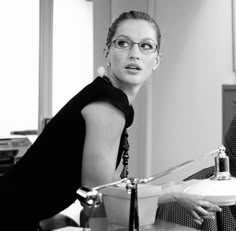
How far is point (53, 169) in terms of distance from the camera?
2.31ft

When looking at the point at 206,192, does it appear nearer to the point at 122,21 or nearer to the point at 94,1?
the point at 122,21

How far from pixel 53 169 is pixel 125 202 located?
234mm

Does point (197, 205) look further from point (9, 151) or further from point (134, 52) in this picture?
point (9, 151)

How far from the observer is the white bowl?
0.49m

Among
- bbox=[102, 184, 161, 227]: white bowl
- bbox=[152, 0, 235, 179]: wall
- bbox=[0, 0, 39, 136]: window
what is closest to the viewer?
bbox=[102, 184, 161, 227]: white bowl

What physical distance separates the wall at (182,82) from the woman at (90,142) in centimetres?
170

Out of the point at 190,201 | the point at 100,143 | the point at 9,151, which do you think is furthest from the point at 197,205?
the point at 9,151

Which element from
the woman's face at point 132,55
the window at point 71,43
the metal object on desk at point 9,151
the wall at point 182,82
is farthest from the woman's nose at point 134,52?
the window at point 71,43

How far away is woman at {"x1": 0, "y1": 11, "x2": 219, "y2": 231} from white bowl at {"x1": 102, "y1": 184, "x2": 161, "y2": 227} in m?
0.04

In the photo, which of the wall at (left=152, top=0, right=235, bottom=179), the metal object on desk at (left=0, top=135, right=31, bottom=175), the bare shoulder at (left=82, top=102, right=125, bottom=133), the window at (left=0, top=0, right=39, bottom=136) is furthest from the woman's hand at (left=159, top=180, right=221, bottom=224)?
the window at (left=0, top=0, right=39, bottom=136)

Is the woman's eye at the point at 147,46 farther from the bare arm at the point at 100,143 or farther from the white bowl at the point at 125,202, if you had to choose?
the white bowl at the point at 125,202

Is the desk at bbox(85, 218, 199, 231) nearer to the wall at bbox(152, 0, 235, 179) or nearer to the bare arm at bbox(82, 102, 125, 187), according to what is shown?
the bare arm at bbox(82, 102, 125, 187)

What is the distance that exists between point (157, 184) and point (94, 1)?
2380 millimetres

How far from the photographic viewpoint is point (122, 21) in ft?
2.02
